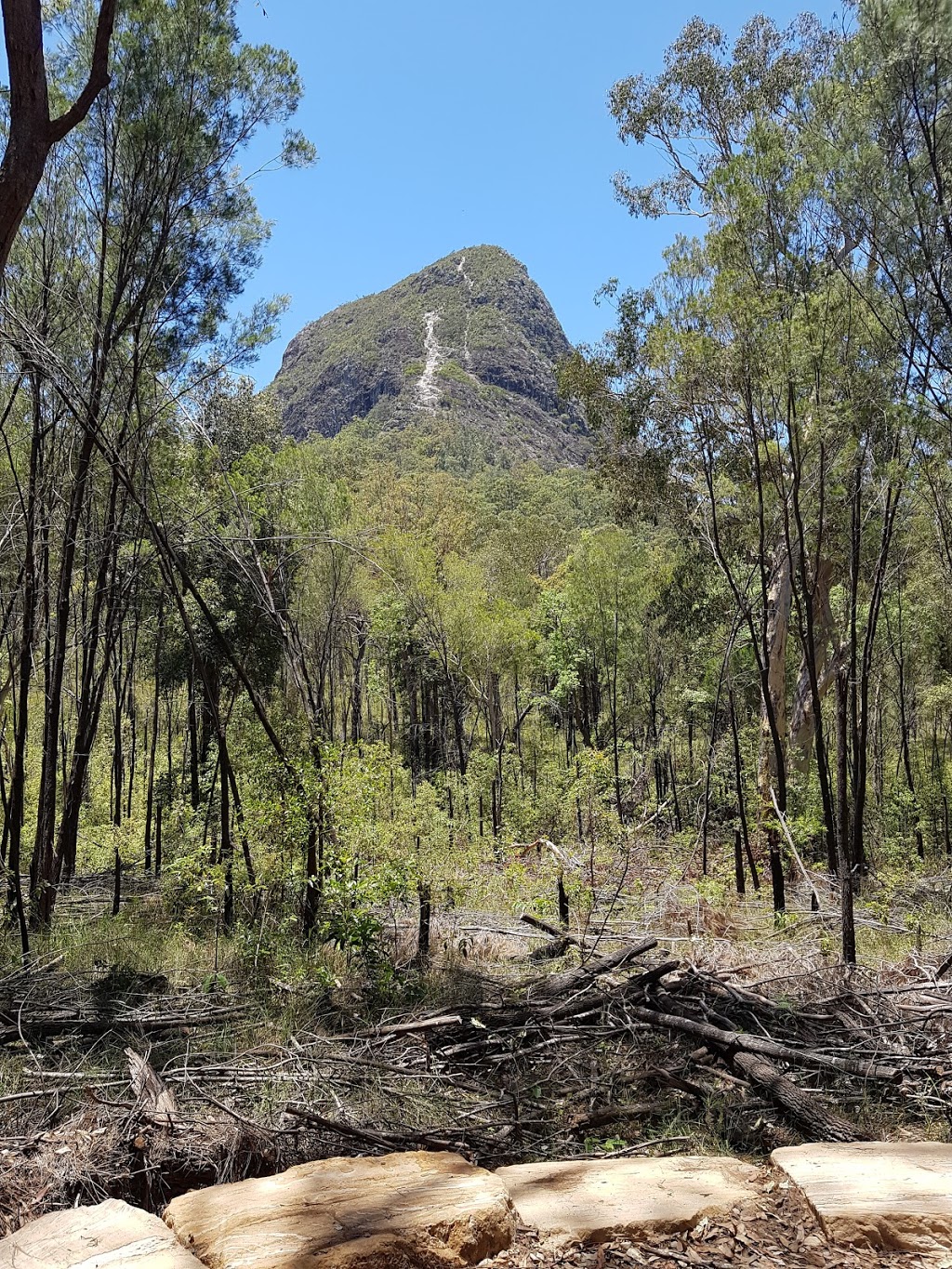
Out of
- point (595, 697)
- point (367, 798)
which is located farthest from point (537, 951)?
point (595, 697)

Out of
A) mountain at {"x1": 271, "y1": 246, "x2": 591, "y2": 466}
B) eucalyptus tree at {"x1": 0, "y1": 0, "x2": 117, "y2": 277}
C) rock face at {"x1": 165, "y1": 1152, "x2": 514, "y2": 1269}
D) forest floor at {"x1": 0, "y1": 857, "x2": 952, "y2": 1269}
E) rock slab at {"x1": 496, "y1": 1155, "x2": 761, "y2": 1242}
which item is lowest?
forest floor at {"x1": 0, "y1": 857, "x2": 952, "y2": 1269}

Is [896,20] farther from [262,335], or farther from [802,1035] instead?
[802,1035]

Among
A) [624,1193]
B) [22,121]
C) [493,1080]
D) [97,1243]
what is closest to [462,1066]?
[493,1080]

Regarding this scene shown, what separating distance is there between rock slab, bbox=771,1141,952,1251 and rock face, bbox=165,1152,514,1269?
90cm

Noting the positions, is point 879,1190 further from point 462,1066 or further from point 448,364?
point 448,364

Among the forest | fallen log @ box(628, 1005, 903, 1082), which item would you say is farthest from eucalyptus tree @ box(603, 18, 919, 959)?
fallen log @ box(628, 1005, 903, 1082)

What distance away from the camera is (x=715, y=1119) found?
3.51 metres

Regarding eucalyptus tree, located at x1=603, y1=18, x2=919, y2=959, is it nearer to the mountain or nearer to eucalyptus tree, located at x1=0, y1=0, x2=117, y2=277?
eucalyptus tree, located at x1=0, y1=0, x2=117, y2=277

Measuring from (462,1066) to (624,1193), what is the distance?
1.96 m

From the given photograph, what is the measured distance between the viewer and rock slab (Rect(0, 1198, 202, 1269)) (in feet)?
6.46

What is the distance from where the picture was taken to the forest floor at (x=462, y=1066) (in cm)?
297

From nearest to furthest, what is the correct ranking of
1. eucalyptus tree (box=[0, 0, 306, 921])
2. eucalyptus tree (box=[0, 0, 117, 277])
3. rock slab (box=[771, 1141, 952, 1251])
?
rock slab (box=[771, 1141, 952, 1251]) < eucalyptus tree (box=[0, 0, 117, 277]) < eucalyptus tree (box=[0, 0, 306, 921])

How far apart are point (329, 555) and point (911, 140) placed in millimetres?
14378

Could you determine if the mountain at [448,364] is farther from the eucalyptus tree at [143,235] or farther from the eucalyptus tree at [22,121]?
the eucalyptus tree at [22,121]
